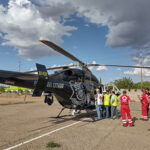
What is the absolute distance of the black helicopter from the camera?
6.79 meters

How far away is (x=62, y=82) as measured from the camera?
8.67 m

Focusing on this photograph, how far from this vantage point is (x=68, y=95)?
8.95 m

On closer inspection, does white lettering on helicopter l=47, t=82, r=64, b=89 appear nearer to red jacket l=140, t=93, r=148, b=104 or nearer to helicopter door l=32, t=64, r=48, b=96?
helicopter door l=32, t=64, r=48, b=96

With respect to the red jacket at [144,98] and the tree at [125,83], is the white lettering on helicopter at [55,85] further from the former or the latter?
the tree at [125,83]

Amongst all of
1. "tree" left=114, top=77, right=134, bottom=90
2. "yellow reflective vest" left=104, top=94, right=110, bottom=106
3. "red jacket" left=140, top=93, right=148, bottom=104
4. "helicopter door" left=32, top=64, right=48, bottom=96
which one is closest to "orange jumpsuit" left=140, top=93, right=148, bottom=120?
"red jacket" left=140, top=93, right=148, bottom=104

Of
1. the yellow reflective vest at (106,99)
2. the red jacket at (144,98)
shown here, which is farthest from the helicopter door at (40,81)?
the red jacket at (144,98)

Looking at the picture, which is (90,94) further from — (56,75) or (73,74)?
(56,75)

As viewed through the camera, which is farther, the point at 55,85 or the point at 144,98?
the point at 144,98

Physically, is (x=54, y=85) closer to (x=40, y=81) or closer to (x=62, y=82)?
(x=62, y=82)

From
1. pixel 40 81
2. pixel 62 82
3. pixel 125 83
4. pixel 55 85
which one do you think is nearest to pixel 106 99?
pixel 62 82

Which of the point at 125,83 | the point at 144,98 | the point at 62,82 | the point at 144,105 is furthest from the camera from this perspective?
the point at 125,83

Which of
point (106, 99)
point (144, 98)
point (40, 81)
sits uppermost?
point (40, 81)

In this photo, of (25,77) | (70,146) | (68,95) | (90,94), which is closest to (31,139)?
(70,146)

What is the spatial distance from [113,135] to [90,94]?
462cm
